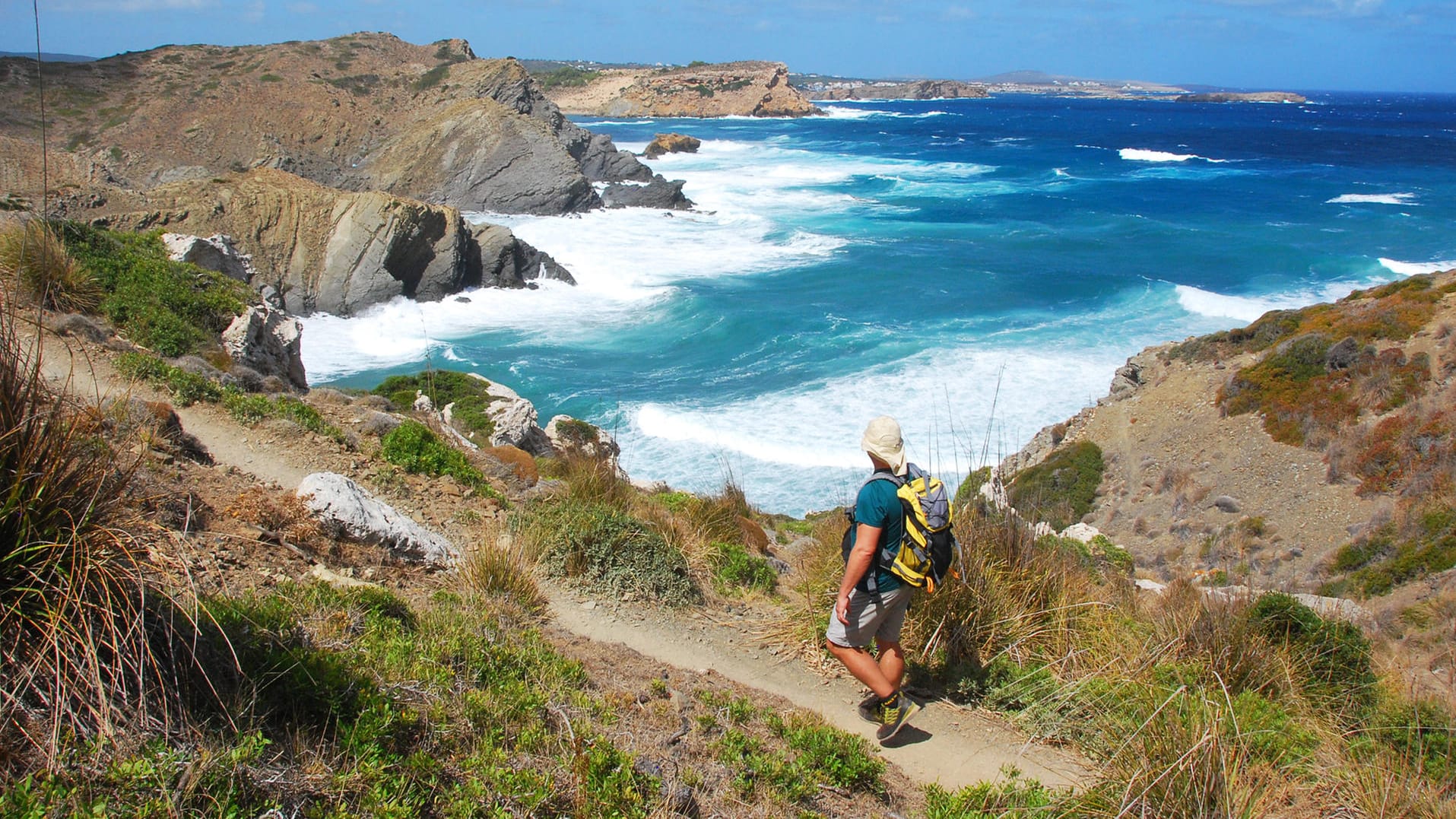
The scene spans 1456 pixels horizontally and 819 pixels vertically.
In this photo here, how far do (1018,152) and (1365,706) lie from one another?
83766mm

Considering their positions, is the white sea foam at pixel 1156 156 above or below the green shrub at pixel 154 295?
above

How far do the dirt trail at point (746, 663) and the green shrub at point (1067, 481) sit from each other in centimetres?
1165

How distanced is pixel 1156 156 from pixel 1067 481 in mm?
72863

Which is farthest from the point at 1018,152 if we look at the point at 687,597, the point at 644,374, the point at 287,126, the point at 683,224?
the point at 687,597

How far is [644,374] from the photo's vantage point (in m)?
22.9

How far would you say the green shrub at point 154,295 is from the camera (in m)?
9.98

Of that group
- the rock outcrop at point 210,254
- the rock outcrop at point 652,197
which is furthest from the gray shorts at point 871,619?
the rock outcrop at point 652,197

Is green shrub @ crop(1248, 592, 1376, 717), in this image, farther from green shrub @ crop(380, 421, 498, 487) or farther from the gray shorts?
green shrub @ crop(380, 421, 498, 487)

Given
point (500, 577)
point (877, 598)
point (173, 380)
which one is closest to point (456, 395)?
point (173, 380)

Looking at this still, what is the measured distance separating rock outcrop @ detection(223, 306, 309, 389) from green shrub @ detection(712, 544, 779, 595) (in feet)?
24.8

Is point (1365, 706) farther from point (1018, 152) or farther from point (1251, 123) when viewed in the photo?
point (1251, 123)

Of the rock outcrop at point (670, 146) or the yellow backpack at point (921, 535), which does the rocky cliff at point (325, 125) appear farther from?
the yellow backpack at point (921, 535)

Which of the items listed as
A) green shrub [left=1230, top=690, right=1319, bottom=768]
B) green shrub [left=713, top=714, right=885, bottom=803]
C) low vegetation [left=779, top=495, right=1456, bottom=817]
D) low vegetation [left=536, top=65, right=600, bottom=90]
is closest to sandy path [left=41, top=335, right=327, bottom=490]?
low vegetation [left=779, top=495, right=1456, bottom=817]

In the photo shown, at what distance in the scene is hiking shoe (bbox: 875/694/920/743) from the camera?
4508 millimetres
